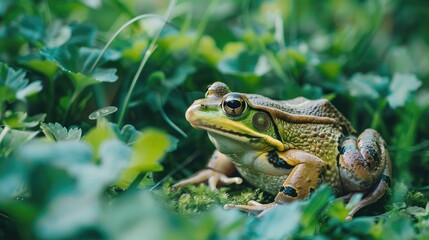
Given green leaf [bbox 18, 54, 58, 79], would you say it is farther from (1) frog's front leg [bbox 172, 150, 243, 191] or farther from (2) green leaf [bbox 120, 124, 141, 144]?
(1) frog's front leg [bbox 172, 150, 243, 191]

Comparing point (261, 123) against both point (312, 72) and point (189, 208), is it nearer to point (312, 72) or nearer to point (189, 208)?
point (189, 208)

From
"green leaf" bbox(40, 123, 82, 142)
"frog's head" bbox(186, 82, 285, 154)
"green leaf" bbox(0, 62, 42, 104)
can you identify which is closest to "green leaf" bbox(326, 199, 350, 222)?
"frog's head" bbox(186, 82, 285, 154)

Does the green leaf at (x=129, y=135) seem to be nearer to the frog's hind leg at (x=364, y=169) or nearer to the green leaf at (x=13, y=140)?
the green leaf at (x=13, y=140)

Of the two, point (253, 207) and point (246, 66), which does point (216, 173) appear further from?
point (246, 66)

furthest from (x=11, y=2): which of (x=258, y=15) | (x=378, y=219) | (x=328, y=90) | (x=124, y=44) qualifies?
(x=378, y=219)

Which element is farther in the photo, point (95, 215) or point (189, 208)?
point (189, 208)
